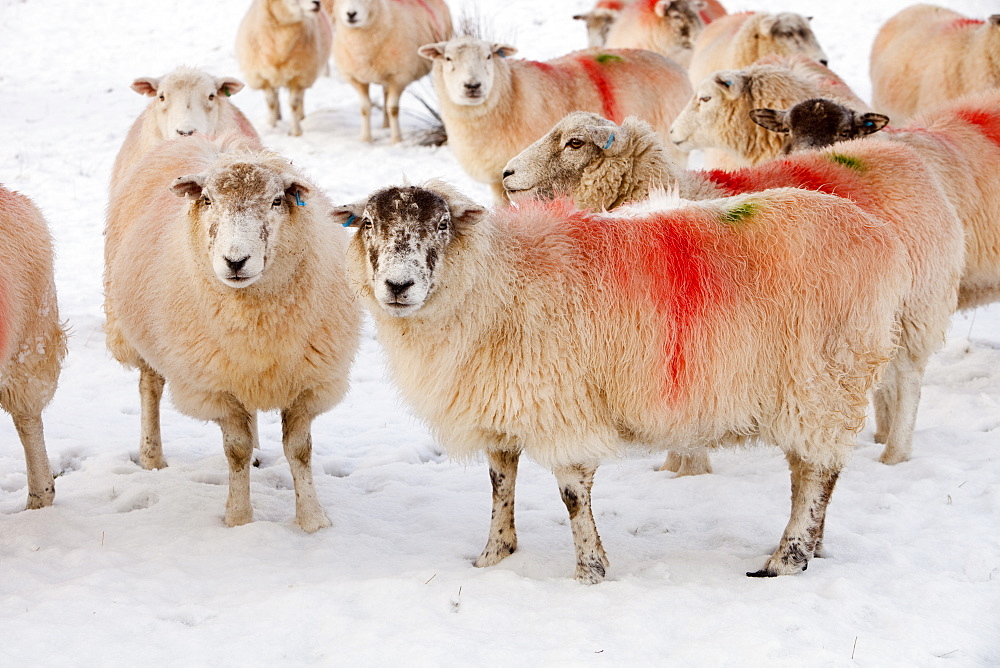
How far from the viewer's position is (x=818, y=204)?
12.8 ft

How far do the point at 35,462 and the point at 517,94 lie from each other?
5.03 m

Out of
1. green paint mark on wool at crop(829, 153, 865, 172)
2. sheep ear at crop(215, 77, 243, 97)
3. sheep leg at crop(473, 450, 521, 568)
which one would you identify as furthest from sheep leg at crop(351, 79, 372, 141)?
sheep leg at crop(473, 450, 521, 568)

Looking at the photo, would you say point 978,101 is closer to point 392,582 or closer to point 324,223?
point 324,223

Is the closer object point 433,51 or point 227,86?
point 227,86

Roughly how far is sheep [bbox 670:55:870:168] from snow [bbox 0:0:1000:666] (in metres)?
1.92

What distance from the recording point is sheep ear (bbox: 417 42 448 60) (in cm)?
839

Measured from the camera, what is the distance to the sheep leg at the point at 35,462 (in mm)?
4773

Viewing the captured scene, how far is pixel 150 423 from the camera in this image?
5.48 meters

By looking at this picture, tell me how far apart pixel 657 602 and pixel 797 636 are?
0.51 m

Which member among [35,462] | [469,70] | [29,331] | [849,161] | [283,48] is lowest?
[35,462]

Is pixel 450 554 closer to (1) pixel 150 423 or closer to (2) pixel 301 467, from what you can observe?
(2) pixel 301 467

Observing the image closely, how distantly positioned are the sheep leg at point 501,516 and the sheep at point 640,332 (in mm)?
242

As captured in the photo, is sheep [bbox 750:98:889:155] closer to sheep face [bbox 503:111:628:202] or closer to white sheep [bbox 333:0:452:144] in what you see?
sheep face [bbox 503:111:628:202]

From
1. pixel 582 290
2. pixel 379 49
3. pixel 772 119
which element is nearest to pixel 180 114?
pixel 772 119
